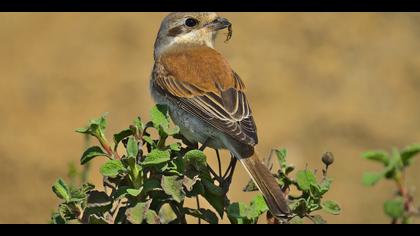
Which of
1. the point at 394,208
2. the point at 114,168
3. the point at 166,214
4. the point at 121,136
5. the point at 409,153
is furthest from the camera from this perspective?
the point at 121,136

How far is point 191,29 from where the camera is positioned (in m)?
5.84

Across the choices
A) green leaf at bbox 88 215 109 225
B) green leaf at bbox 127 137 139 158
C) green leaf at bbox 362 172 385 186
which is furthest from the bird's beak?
green leaf at bbox 362 172 385 186

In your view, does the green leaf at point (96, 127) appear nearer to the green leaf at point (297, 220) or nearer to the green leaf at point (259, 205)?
the green leaf at point (259, 205)

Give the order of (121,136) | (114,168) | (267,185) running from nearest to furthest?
(114,168) → (121,136) → (267,185)

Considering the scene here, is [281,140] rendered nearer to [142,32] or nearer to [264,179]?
[142,32]

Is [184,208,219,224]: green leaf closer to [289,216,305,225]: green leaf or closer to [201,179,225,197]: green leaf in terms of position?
[201,179,225,197]: green leaf

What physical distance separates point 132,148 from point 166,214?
0.30m

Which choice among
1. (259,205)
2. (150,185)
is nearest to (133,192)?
(150,185)

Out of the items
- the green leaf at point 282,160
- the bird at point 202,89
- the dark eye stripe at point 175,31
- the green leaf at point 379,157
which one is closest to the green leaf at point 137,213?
the green leaf at point 282,160

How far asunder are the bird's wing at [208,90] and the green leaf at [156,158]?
1523 mm

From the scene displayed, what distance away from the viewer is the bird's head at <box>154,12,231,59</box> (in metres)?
5.78

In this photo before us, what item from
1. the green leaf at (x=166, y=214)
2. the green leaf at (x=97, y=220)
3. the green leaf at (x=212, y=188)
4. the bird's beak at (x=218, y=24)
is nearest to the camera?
the green leaf at (x=97, y=220)

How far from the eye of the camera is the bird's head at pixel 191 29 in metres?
5.78

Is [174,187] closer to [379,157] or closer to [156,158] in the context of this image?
[156,158]
